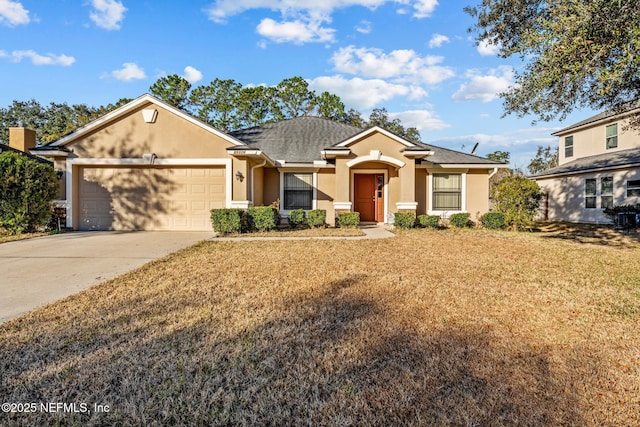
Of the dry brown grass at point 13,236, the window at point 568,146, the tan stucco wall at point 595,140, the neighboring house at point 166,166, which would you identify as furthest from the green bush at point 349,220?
the window at point 568,146

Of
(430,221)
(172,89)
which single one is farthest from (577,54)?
(172,89)

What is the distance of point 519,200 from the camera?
13352 millimetres

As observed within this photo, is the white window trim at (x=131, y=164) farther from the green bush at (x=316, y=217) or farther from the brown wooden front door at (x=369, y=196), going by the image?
the brown wooden front door at (x=369, y=196)

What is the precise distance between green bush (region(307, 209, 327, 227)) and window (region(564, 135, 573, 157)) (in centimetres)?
1834

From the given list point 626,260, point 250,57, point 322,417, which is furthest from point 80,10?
point 626,260

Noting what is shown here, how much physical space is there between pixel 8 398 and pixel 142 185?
37.4ft

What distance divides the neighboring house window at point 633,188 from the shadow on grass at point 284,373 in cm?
1795

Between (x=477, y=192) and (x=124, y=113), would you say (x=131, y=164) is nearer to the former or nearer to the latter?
(x=124, y=113)

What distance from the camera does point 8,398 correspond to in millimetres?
2363

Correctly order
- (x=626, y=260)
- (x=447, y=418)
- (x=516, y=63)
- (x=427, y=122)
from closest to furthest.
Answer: (x=447, y=418), (x=626, y=260), (x=516, y=63), (x=427, y=122)

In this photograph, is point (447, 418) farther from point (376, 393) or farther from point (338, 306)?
point (338, 306)

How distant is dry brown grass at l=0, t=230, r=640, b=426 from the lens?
2.27 meters

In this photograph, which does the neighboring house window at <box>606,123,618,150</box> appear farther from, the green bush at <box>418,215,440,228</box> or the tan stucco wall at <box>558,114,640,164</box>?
the green bush at <box>418,215,440,228</box>

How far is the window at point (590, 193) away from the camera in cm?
1769
